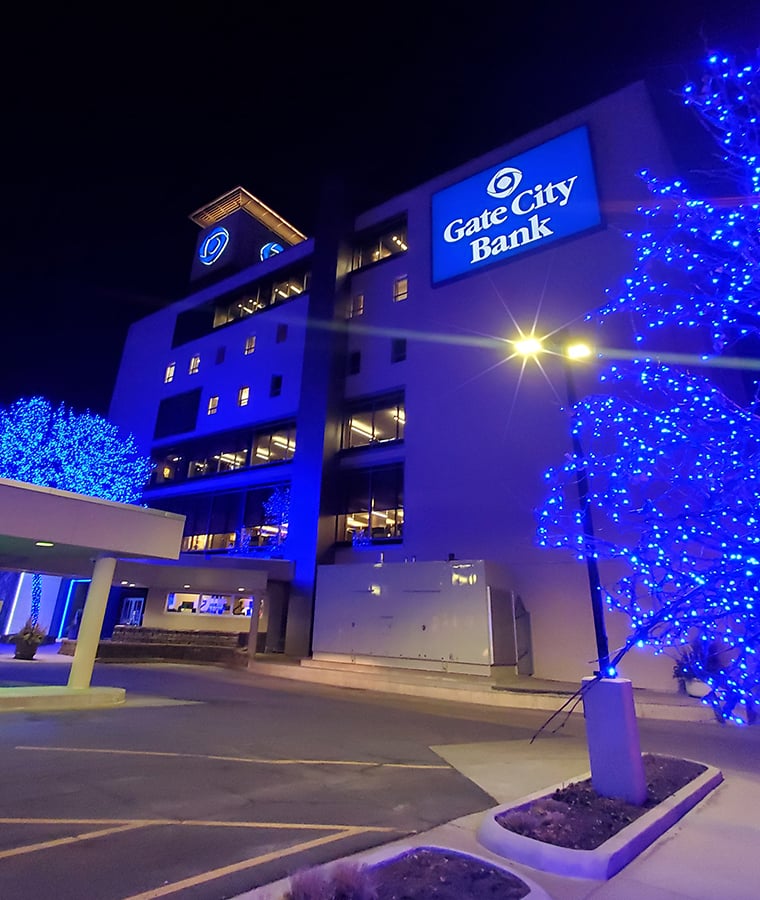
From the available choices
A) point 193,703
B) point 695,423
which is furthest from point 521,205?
point 193,703

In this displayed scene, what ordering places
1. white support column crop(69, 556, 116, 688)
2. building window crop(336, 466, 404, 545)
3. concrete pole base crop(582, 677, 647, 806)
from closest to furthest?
concrete pole base crop(582, 677, 647, 806) → white support column crop(69, 556, 116, 688) → building window crop(336, 466, 404, 545)

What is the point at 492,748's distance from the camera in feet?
29.6

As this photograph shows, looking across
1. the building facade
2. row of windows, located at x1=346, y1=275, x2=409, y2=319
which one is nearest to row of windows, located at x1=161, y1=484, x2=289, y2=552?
the building facade

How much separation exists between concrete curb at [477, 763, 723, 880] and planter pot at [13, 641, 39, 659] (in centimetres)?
2190

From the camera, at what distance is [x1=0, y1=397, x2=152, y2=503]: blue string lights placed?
1069 inches

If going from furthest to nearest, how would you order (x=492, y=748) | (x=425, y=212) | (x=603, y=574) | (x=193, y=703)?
(x=425, y=212)
(x=603, y=574)
(x=193, y=703)
(x=492, y=748)

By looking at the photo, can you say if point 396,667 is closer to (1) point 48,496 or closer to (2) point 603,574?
(2) point 603,574

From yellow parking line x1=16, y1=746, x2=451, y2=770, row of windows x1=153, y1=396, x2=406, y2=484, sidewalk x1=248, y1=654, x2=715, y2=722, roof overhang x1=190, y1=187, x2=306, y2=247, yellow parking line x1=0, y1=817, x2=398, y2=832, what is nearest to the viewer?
yellow parking line x1=0, y1=817, x2=398, y2=832

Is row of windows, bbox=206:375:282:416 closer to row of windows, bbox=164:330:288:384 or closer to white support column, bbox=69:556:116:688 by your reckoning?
row of windows, bbox=164:330:288:384

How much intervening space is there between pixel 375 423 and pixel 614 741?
21946 mm

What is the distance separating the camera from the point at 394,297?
91.0ft

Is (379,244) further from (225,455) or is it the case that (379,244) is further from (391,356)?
(225,455)

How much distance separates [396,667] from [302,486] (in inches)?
410

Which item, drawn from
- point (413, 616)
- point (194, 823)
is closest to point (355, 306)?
point (413, 616)
